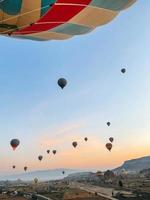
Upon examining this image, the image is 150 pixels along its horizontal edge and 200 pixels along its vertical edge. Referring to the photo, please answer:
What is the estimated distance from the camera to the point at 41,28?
14.7 m

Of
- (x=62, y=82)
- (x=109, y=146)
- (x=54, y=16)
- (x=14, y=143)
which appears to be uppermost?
(x=62, y=82)

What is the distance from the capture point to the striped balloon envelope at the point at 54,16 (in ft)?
41.8

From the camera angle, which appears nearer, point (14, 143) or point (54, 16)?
point (54, 16)

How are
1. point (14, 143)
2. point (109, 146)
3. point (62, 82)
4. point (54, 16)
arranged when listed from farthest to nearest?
point (109, 146)
point (14, 143)
point (62, 82)
point (54, 16)

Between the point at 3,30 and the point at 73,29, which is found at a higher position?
the point at 73,29

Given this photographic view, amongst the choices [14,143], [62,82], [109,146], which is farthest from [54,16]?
[109,146]

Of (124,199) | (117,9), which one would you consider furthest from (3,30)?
(124,199)

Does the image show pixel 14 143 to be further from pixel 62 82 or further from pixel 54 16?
pixel 54 16

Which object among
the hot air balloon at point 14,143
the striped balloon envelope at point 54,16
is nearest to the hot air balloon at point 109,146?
the hot air balloon at point 14,143

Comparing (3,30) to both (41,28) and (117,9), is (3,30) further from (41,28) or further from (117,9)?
(117,9)

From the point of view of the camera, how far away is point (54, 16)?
13828mm

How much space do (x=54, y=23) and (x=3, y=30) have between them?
2.27 m

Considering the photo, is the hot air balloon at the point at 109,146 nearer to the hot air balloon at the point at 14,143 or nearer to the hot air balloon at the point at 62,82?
the hot air balloon at the point at 14,143

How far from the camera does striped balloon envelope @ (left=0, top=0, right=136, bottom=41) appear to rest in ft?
41.8
